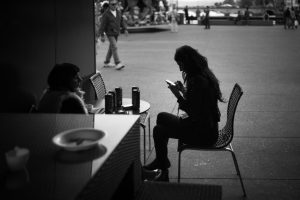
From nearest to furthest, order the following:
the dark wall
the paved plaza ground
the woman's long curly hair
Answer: the dark wall, the woman's long curly hair, the paved plaza ground

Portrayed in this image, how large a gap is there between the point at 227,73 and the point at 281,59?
11.7 ft

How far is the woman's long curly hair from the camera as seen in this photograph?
13.8ft

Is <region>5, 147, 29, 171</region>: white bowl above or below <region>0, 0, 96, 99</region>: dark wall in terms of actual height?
below

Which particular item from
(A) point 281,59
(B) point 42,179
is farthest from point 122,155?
(A) point 281,59

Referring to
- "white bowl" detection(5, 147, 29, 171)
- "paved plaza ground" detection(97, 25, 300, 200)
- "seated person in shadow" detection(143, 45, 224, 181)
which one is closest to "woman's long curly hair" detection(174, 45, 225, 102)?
"seated person in shadow" detection(143, 45, 224, 181)

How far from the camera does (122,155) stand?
285 cm

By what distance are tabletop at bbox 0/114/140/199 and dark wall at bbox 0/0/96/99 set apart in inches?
29.8

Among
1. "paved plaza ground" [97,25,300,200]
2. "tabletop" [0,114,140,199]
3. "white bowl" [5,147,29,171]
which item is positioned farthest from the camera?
"paved plaza ground" [97,25,300,200]

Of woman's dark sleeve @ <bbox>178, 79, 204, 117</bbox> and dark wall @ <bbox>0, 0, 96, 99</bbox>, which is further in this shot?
woman's dark sleeve @ <bbox>178, 79, 204, 117</bbox>

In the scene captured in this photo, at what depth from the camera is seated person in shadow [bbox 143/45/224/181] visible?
4.11 metres

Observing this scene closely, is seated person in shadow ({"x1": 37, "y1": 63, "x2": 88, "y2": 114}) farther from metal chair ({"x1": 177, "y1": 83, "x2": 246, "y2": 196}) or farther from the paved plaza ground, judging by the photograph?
the paved plaza ground

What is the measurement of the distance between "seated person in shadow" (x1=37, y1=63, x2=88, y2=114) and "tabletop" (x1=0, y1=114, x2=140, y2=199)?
9.3 inches

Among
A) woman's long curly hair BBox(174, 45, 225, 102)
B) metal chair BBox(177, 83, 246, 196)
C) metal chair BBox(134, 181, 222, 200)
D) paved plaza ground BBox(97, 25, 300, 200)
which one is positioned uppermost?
woman's long curly hair BBox(174, 45, 225, 102)

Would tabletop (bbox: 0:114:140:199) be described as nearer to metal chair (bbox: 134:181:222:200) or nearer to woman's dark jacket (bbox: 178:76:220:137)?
metal chair (bbox: 134:181:222:200)
